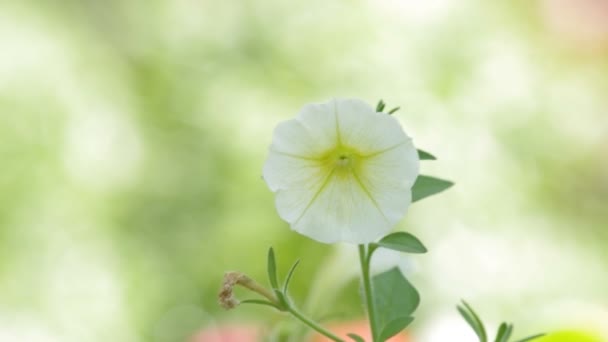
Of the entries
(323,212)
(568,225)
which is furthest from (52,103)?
(323,212)

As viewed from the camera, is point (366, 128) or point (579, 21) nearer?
point (366, 128)

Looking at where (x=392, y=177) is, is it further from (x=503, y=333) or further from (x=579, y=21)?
(x=579, y=21)

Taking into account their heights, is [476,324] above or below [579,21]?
below

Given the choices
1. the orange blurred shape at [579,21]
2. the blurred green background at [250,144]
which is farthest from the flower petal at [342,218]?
the orange blurred shape at [579,21]

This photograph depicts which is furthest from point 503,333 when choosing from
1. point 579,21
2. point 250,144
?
point 579,21

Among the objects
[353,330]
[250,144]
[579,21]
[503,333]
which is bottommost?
[503,333]

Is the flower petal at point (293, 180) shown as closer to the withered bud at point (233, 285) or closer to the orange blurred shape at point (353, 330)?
the withered bud at point (233, 285)
